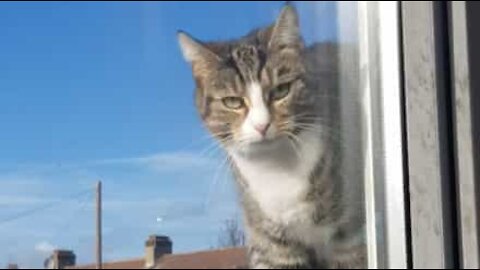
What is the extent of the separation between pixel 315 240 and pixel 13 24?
46 cm

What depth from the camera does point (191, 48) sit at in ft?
2.93

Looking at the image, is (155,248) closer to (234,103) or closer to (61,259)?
(61,259)

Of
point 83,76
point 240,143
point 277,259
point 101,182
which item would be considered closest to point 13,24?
point 83,76

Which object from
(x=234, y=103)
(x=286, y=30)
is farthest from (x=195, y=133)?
(x=286, y=30)

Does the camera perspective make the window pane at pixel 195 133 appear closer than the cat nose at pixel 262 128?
Yes

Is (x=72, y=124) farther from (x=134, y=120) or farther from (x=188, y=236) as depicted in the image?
(x=188, y=236)

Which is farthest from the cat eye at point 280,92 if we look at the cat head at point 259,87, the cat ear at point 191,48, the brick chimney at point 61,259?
the brick chimney at point 61,259

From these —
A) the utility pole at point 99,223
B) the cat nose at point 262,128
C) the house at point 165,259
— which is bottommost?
the house at point 165,259

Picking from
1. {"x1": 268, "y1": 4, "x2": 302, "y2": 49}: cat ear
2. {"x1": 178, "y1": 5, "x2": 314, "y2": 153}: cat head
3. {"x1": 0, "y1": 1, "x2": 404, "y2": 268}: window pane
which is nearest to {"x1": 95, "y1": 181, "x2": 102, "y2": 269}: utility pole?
{"x1": 0, "y1": 1, "x2": 404, "y2": 268}: window pane

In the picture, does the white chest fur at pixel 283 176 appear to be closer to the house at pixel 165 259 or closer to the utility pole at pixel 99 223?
the house at pixel 165 259

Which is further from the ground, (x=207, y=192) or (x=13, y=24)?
(x=13, y=24)

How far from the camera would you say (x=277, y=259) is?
0.91 m

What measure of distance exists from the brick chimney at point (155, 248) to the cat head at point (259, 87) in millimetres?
152

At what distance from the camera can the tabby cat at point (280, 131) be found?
902 millimetres
